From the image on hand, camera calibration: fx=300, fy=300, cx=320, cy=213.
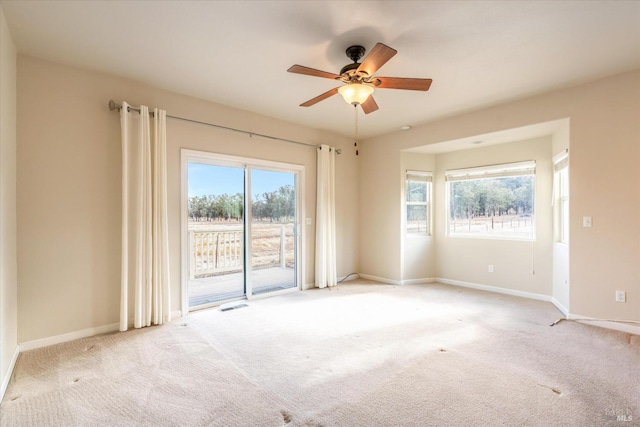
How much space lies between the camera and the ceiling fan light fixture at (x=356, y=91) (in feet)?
8.44

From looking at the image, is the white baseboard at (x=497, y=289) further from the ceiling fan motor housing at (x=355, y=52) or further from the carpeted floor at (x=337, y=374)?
the ceiling fan motor housing at (x=355, y=52)

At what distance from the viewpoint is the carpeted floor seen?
1.89m

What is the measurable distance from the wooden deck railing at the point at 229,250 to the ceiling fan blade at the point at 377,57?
2906mm

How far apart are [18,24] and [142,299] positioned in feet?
8.57

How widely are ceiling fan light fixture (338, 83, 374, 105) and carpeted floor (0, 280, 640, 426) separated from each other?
2277 mm

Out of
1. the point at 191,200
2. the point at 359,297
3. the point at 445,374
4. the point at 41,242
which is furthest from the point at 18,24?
the point at 359,297

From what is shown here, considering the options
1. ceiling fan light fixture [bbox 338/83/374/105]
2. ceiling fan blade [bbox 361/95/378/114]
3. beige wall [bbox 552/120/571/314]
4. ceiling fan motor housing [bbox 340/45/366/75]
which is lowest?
beige wall [bbox 552/120/571/314]

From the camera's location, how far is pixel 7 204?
2.41 meters

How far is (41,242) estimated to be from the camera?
2.82m

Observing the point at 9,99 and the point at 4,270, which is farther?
the point at 9,99

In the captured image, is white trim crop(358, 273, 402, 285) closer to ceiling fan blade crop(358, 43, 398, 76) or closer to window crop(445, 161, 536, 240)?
window crop(445, 161, 536, 240)

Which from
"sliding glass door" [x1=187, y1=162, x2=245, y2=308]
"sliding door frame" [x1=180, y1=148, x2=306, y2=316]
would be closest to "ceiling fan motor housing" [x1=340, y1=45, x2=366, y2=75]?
"sliding door frame" [x1=180, y1=148, x2=306, y2=316]

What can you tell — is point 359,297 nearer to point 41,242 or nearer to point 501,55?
point 501,55

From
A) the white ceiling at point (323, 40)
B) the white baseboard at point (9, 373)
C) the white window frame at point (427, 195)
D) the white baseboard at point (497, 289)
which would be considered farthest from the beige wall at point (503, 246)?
the white baseboard at point (9, 373)
